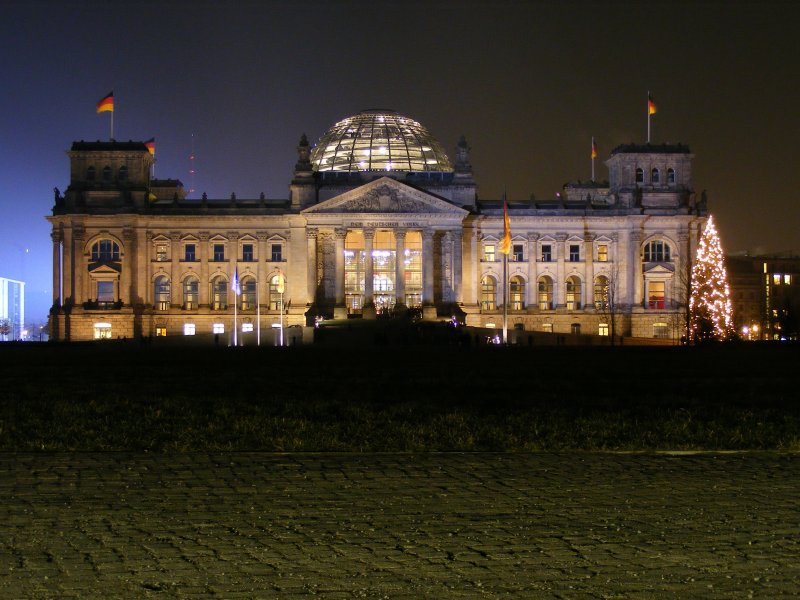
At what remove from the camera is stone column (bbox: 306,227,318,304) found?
106500 millimetres

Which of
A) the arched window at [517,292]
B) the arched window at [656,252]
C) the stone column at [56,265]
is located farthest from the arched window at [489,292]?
the stone column at [56,265]

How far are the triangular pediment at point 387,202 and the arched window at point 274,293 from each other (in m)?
11.6

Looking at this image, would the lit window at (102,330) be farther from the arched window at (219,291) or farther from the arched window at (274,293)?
the arched window at (274,293)

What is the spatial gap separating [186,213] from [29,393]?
88082 millimetres

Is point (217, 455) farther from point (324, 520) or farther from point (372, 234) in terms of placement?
point (372, 234)

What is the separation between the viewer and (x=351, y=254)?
365ft

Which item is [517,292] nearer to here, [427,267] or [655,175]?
[427,267]

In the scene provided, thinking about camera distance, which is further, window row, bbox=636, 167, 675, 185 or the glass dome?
the glass dome

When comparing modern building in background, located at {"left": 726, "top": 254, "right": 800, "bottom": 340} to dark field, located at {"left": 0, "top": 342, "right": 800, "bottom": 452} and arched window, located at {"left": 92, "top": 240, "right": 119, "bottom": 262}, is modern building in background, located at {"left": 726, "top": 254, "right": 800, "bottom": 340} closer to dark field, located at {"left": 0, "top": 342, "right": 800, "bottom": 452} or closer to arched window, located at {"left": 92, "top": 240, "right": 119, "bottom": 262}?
arched window, located at {"left": 92, "top": 240, "right": 119, "bottom": 262}

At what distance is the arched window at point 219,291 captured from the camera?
371ft

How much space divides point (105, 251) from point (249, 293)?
17185 millimetres

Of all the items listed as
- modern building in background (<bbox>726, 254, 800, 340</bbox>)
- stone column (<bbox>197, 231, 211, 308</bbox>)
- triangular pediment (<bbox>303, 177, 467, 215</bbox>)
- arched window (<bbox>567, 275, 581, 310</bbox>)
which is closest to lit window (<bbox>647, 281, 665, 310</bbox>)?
arched window (<bbox>567, 275, 581, 310</bbox>)

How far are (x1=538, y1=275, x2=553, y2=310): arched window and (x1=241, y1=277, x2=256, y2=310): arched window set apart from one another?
111ft

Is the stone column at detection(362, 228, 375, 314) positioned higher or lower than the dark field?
higher
